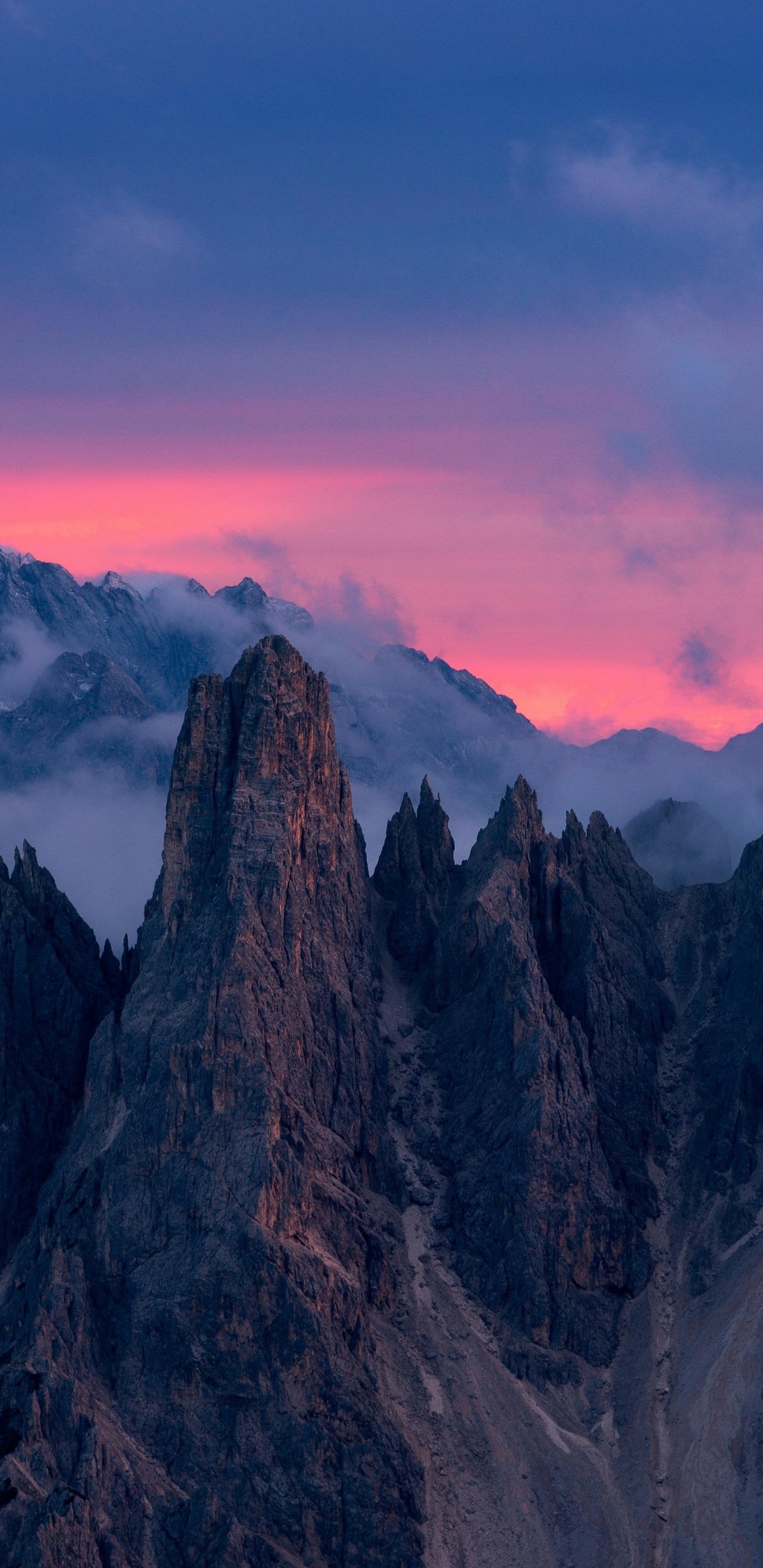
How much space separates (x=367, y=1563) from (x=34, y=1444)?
47.6 m

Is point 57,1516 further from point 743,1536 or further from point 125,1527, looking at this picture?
point 743,1536

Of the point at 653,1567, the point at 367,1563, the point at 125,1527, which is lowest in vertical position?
the point at 653,1567

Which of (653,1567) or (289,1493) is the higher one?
(289,1493)

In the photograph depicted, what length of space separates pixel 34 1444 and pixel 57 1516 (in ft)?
37.9

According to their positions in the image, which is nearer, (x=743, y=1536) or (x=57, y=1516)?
(x=57, y=1516)

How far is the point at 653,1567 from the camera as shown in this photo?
19775 centimetres

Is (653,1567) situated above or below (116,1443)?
below

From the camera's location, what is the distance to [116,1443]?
19650 centimetres

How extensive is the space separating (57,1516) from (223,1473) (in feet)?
85.8

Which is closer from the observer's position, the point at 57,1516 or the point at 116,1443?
the point at 57,1516

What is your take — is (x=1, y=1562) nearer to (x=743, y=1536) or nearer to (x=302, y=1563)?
Result: (x=302, y=1563)

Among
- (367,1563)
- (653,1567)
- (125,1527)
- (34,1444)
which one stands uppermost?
(34,1444)

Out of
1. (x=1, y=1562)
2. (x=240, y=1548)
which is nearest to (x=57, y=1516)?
(x=1, y=1562)

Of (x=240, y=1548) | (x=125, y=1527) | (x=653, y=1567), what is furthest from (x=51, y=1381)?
(x=653, y=1567)
